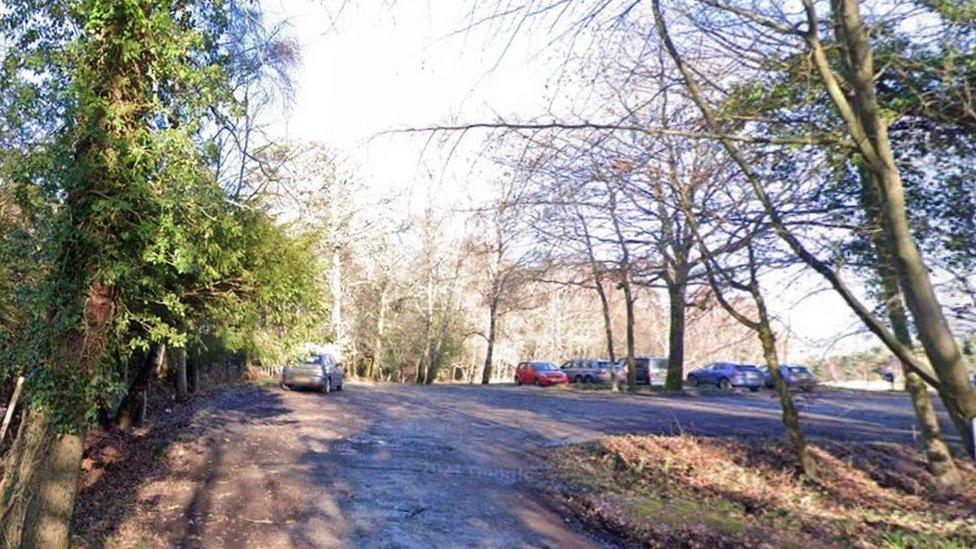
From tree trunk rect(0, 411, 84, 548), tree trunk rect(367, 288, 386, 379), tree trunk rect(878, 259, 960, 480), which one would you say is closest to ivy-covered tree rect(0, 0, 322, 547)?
tree trunk rect(0, 411, 84, 548)

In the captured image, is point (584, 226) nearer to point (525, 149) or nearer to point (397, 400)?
point (525, 149)

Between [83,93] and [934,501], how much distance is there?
1260 cm

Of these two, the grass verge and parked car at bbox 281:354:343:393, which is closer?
the grass verge

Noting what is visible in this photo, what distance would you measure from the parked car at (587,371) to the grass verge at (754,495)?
26990mm

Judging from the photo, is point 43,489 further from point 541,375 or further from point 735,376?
point 541,375

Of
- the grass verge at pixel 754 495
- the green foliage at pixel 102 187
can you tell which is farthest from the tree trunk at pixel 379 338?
the green foliage at pixel 102 187

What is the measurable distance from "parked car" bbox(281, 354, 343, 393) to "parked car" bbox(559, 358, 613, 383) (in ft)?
63.4

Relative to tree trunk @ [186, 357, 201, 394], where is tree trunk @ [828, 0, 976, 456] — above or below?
above

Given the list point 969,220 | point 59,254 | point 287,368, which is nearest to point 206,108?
point 59,254

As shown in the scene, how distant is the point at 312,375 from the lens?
25297mm

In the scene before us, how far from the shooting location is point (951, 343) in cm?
450

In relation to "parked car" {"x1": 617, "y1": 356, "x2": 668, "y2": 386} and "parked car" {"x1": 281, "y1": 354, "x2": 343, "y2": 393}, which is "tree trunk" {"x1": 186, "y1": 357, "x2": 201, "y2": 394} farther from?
"parked car" {"x1": 617, "y1": 356, "x2": 668, "y2": 386}

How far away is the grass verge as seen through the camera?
8500 millimetres

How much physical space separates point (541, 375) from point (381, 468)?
Result: 30.0 metres
